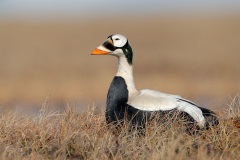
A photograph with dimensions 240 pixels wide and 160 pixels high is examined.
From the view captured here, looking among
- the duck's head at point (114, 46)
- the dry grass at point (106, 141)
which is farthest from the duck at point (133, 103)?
the dry grass at point (106, 141)

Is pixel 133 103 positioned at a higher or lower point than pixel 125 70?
lower

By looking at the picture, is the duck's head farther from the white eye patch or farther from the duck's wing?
the duck's wing

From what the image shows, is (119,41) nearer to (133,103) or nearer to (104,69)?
(133,103)

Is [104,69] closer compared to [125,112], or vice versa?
[125,112]

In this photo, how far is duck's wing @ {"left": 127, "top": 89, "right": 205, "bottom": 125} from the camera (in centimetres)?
726

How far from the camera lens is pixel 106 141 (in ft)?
21.0

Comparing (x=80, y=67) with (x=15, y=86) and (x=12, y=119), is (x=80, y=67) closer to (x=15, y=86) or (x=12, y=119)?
(x=15, y=86)

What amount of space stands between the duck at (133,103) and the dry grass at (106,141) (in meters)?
0.21

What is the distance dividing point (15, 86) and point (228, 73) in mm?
4678

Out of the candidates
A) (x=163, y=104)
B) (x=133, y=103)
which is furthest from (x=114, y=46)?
(x=163, y=104)

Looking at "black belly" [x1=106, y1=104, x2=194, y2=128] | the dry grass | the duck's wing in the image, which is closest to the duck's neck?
the duck's wing

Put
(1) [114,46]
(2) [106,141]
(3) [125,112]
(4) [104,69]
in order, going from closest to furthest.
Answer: (2) [106,141] → (3) [125,112] → (1) [114,46] → (4) [104,69]

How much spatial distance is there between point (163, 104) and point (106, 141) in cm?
108

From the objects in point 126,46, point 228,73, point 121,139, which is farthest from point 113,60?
point 121,139
